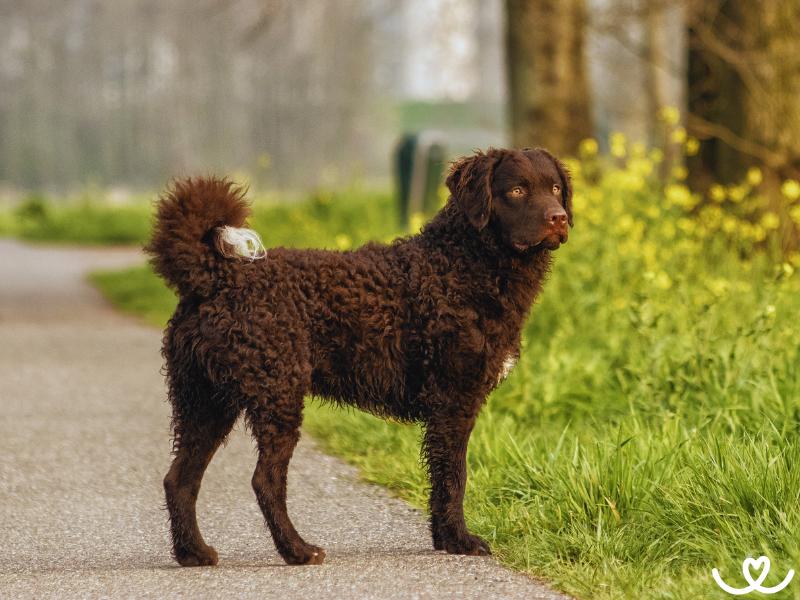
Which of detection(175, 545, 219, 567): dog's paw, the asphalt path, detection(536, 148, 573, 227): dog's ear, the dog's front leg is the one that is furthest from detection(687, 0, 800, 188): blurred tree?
detection(175, 545, 219, 567): dog's paw

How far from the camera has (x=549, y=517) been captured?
15.3 ft

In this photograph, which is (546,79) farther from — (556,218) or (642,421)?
(556,218)

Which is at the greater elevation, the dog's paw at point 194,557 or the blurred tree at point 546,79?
the blurred tree at point 546,79

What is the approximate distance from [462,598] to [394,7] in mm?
24096

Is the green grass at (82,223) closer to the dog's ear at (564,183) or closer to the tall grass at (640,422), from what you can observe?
the tall grass at (640,422)

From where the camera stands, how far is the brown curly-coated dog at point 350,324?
4.35 metres

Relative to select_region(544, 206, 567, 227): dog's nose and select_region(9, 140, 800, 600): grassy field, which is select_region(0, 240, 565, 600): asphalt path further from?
select_region(544, 206, 567, 227): dog's nose

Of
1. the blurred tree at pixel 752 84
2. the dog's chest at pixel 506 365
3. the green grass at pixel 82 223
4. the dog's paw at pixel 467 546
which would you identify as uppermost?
the blurred tree at pixel 752 84

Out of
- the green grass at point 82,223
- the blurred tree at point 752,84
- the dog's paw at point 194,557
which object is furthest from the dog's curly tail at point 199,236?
the green grass at point 82,223

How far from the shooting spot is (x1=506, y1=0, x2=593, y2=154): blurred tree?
1270 centimetres

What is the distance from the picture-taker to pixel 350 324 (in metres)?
4.51

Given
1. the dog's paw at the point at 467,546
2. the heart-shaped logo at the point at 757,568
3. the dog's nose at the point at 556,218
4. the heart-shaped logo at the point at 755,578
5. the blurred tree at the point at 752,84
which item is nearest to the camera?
the heart-shaped logo at the point at 755,578

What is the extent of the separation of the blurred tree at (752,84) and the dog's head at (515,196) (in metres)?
5.56

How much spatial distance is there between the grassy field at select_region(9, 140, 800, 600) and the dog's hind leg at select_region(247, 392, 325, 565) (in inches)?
29.7
